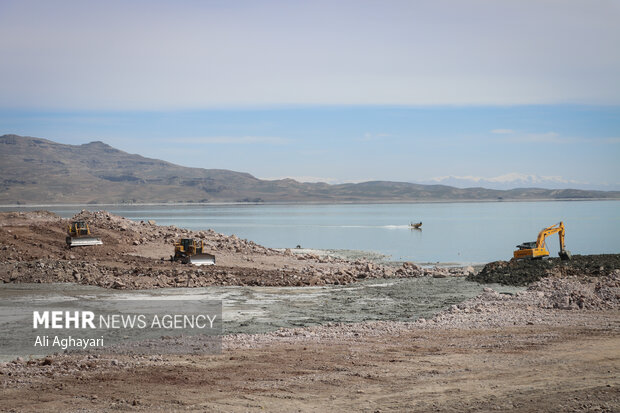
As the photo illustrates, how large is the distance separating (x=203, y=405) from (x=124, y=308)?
10.2 meters

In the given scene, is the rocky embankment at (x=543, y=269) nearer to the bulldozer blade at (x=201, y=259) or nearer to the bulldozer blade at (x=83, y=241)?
the bulldozer blade at (x=201, y=259)

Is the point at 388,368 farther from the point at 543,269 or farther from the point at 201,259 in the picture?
the point at 201,259

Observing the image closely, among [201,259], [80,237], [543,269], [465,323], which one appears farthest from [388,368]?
[80,237]

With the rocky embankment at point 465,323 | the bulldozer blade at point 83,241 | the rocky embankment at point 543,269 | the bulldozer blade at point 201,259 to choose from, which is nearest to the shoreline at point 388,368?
the rocky embankment at point 465,323

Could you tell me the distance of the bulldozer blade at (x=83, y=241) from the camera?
33.4 m

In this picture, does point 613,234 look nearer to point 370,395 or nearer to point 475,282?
point 475,282

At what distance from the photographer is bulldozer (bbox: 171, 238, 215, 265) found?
100ft

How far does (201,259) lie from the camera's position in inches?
1206

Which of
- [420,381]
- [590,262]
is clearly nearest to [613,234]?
[590,262]

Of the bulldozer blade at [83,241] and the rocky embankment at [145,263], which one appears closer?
the rocky embankment at [145,263]

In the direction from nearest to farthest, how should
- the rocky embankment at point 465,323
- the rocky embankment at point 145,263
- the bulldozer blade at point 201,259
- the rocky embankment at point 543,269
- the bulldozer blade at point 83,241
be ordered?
the rocky embankment at point 465,323 < the rocky embankment at point 543,269 < the rocky embankment at point 145,263 < the bulldozer blade at point 201,259 < the bulldozer blade at point 83,241

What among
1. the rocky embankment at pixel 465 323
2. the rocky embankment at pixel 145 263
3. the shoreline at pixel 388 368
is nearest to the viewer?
the shoreline at pixel 388 368

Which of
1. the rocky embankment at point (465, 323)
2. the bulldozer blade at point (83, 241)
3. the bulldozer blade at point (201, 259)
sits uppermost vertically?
the bulldozer blade at point (83, 241)

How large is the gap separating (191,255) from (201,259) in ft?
1.69
